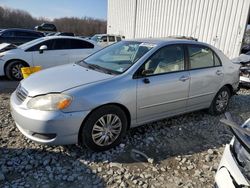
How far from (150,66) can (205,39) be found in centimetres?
874

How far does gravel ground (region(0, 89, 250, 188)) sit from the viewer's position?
2.64 meters

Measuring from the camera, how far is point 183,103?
12.7 feet

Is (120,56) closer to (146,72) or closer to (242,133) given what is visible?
(146,72)

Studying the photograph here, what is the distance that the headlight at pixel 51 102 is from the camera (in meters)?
2.72

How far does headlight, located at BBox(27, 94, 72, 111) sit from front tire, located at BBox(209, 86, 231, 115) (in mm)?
2963

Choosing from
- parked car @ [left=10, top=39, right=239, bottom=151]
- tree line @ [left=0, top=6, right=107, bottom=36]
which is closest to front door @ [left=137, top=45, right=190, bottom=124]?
parked car @ [left=10, top=39, right=239, bottom=151]

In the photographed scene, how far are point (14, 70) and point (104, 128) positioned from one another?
494cm

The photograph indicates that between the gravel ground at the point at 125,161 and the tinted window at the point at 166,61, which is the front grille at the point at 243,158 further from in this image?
→ the tinted window at the point at 166,61

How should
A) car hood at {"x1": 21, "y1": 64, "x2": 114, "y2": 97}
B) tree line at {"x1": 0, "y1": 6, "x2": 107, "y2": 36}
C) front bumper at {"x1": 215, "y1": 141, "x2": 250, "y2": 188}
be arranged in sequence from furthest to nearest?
tree line at {"x1": 0, "y1": 6, "x2": 107, "y2": 36}
car hood at {"x1": 21, "y1": 64, "x2": 114, "y2": 97}
front bumper at {"x1": 215, "y1": 141, "x2": 250, "y2": 188}

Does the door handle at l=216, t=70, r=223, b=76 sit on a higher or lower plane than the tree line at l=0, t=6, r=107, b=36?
higher

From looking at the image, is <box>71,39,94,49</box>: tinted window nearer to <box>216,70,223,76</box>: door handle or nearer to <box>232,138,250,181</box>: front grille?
<box>216,70,223,76</box>: door handle

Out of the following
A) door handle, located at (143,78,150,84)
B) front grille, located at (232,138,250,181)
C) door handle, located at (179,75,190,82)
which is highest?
door handle, located at (143,78,150,84)

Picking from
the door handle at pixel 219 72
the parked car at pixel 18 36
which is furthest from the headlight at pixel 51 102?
the parked car at pixel 18 36

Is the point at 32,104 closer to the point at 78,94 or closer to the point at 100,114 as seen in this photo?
the point at 78,94
